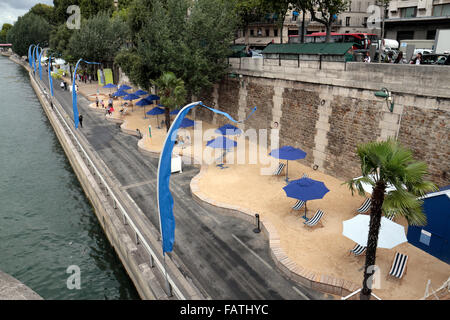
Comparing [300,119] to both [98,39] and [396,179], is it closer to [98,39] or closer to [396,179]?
[396,179]

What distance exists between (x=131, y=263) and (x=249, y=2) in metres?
44.2

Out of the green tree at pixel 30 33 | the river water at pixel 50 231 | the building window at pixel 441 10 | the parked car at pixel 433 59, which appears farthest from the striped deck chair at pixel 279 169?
the green tree at pixel 30 33

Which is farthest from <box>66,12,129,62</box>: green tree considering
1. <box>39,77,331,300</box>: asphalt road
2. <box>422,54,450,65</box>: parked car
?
<box>422,54,450,65</box>: parked car

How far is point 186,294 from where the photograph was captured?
1070 centimetres

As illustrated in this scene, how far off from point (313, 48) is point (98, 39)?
1585 inches

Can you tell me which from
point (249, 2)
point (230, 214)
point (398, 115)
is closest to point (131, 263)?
point (230, 214)

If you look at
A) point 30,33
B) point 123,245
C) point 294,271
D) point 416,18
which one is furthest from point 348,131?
point 30,33

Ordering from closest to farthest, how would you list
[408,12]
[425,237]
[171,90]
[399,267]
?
[399,267], [425,237], [171,90], [408,12]

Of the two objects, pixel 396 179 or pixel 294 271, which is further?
pixel 294 271

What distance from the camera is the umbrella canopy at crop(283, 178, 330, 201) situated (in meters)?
13.9

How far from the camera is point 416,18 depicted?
39469 millimetres

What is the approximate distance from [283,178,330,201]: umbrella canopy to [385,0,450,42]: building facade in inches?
1353

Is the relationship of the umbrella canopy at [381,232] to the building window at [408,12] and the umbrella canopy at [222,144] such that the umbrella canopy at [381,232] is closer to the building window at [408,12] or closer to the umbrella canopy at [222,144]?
the umbrella canopy at [222,144]

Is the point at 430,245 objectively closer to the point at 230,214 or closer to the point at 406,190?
the point at 406,190
